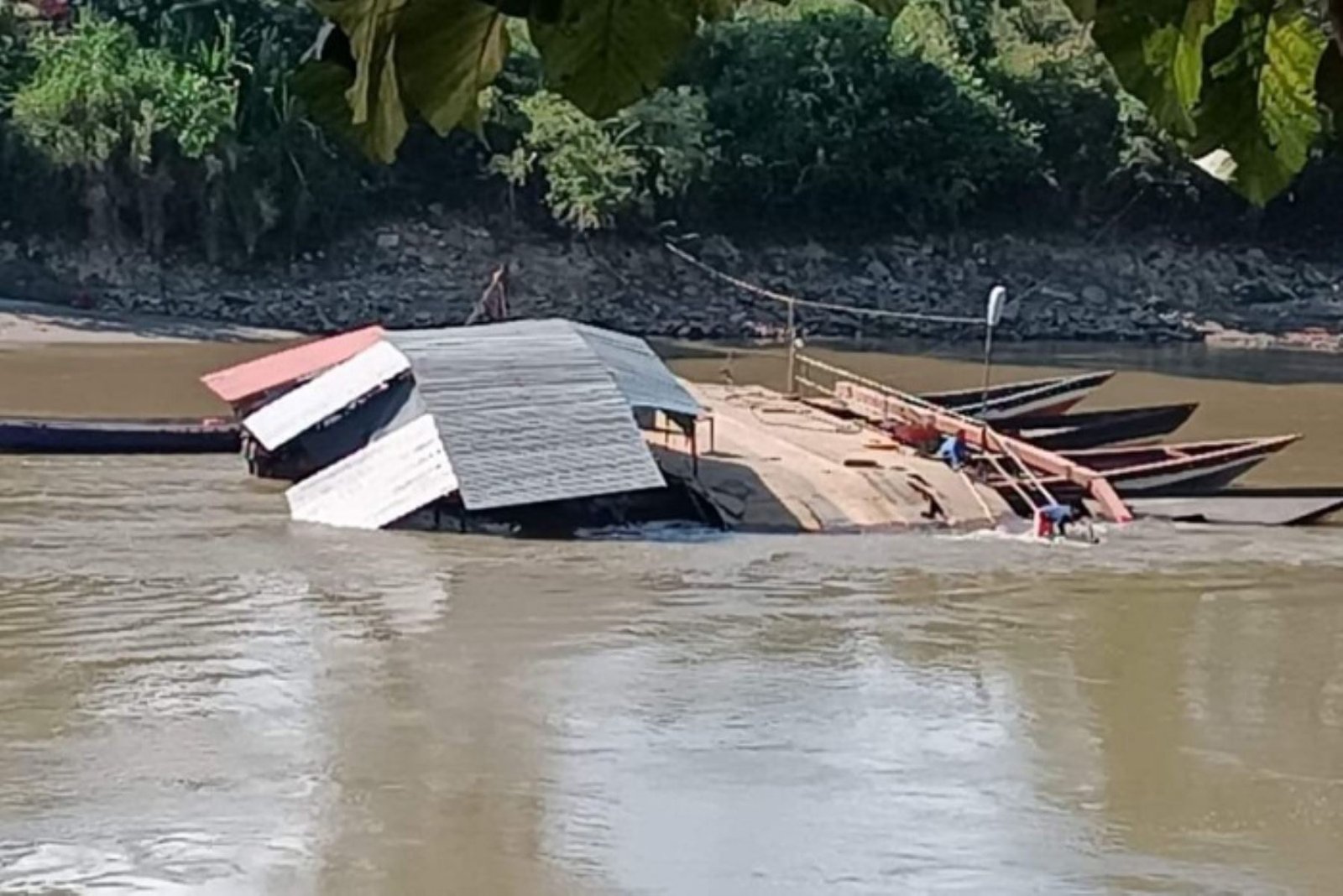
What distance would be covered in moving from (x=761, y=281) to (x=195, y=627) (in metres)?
21.9

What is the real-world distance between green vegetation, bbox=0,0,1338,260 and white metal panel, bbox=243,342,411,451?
6080mm

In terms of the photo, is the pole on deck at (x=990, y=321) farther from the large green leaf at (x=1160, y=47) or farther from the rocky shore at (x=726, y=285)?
the large green leaf at (x=1160, y=47)

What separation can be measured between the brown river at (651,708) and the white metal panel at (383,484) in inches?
11.1

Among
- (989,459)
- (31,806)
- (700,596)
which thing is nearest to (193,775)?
(31,806)

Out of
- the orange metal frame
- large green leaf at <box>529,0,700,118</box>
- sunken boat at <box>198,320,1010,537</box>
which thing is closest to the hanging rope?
the orange metal frame

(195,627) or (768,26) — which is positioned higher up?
(768,26)

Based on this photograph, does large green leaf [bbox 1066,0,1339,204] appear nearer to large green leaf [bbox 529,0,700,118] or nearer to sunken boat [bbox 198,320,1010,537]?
large green leaf [bbox 529,0,700,118]

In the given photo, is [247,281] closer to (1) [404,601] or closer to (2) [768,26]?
(2) [768,26]

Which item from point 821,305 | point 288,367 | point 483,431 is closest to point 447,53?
point 483,431

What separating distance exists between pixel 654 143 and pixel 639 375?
15881 mm

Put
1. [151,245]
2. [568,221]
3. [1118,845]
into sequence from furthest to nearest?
1. [568,221]
2. [151,245]
3. [1118,845]

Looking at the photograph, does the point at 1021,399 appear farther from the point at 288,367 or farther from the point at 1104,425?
the point at 288,367

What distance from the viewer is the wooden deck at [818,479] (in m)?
18.5

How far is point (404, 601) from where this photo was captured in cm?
1549
